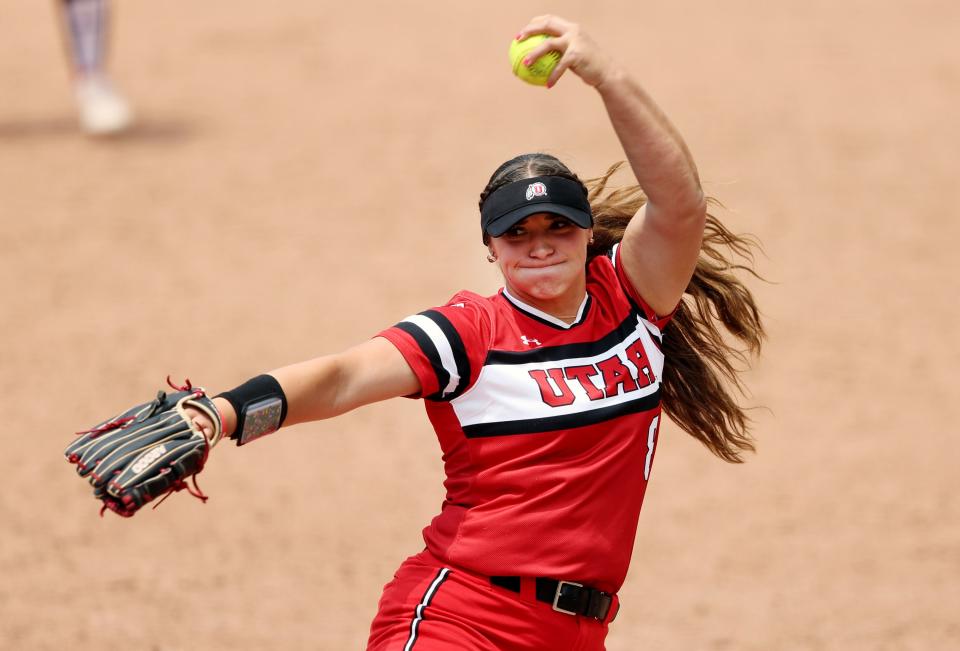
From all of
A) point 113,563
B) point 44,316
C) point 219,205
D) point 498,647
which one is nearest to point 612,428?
point 498,647

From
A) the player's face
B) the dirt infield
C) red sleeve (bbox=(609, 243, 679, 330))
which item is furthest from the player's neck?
the dirt infield

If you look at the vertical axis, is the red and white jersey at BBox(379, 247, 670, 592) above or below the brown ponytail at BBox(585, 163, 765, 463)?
below

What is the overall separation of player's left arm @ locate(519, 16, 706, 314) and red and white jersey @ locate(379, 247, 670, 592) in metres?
0.19

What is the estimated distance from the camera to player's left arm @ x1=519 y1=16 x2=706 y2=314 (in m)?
2.92

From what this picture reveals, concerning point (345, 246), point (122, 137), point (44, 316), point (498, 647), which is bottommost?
point (498, 647)

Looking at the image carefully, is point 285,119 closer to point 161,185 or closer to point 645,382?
point 161,185

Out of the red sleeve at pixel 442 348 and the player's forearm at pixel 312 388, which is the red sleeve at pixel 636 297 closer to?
the red sleeve at pixel 442 348

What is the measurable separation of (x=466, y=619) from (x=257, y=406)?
730mm

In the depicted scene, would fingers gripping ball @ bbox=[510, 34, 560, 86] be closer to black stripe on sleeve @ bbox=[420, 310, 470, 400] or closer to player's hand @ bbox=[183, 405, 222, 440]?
black stripe on sleeve @ bbox=[420, 310, 470, 400]

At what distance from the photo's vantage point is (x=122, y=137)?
11.6 m

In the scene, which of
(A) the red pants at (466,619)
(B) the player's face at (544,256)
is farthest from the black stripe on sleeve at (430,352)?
(A) the red pants at (466,619)

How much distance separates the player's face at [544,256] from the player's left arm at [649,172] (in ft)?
0.54

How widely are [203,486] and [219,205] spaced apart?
3.88 meters

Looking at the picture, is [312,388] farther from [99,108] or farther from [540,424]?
[99,108]
